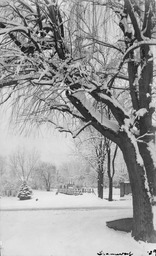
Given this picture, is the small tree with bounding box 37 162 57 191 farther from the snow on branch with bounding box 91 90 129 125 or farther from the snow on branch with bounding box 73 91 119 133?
the snow on branch with bounding box 91 90 129 125

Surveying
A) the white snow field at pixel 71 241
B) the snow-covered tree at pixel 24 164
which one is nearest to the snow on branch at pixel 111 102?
the white snow field at pixel 71 241

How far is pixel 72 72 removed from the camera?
24.4 ft

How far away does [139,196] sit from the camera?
7430 millimetres

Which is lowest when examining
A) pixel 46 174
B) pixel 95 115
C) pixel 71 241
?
pixel 71 241

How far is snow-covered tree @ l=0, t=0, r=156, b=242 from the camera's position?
719 centimetres

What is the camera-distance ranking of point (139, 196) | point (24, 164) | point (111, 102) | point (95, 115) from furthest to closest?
point (24, 164), point (95, 115), point (111, 102), point (139, 196)

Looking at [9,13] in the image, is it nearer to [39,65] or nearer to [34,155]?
[39,65]

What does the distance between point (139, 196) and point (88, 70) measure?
3361 mm

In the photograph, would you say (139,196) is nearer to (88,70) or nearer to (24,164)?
(88,70)

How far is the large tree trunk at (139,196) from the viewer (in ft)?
23.6

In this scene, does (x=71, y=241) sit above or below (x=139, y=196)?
below

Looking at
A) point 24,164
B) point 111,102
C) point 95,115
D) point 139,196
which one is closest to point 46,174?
point 24,164

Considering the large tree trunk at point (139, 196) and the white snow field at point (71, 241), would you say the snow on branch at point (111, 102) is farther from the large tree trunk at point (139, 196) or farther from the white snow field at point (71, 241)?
the white snow field at point (71, 241)

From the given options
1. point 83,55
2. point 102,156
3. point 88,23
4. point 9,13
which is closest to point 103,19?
point 88,23
